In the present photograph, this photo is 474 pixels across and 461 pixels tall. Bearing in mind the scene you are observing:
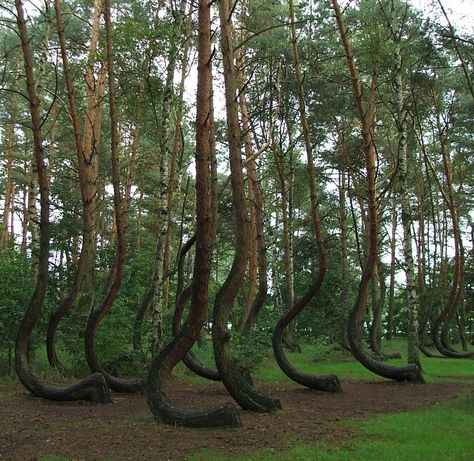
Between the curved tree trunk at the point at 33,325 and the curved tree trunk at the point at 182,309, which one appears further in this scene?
the curved tree trunk at the point at 182,309

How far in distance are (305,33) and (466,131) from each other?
867 cm

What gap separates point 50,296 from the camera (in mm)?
13211

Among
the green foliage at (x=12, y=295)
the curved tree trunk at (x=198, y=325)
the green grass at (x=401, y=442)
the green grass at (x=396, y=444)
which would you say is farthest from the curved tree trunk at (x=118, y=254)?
the green grass at (x=396, y=444)

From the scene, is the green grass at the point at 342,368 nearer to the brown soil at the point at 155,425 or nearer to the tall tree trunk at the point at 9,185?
the brown soil at the point at 155,425

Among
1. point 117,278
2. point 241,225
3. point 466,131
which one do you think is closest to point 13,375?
point 117,278

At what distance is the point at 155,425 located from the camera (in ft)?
21.4

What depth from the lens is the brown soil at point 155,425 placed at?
17.7 ft

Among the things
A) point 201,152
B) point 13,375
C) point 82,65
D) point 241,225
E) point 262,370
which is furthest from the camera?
point 262,370

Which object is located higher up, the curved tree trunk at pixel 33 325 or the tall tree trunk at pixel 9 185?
the tall tree trunk at pixel 9 185

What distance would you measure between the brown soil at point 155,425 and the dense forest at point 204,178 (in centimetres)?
39

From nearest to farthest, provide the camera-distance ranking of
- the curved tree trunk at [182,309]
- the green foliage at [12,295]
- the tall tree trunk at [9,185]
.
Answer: the curved tree trunk at [182,309]
the green foliage at [12,295]
the tall tree trunk at [9,185]

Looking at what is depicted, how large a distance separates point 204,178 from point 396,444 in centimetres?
407

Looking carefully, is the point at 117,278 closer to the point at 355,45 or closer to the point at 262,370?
the point at 262,370

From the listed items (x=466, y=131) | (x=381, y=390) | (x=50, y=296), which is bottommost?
(x=381, y=390)
